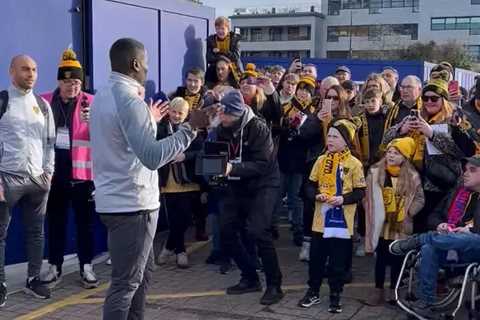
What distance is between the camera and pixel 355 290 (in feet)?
19.8

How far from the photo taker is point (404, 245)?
5.14 metres

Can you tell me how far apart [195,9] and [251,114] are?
3.73m

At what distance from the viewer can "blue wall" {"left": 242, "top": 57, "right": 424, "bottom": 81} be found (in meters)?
12.4

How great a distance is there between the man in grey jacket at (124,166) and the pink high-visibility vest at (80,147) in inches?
81.5

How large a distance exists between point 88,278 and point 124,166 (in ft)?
8.51

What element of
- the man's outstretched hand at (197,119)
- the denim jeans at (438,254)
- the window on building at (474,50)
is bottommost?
the denim jeans at (438,254)

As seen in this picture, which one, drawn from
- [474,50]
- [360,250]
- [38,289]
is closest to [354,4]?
[474,50]

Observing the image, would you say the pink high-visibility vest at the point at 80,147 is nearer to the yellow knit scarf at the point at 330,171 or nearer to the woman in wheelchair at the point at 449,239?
the yellow knit scarf at the point at 330,171

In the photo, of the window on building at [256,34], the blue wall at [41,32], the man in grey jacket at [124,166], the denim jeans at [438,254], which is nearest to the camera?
the man in grey jacket at [124,166]

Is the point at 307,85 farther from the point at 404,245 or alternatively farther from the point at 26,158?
the point at 26,158

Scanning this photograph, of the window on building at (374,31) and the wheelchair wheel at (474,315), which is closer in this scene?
the wheelchair wheel at (474,315)

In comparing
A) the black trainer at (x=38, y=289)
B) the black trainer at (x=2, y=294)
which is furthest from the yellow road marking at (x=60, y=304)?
the black trainer at (x=2, y=294)

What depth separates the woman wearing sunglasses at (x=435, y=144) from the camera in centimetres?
537

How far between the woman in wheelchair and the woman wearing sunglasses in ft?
0.57
